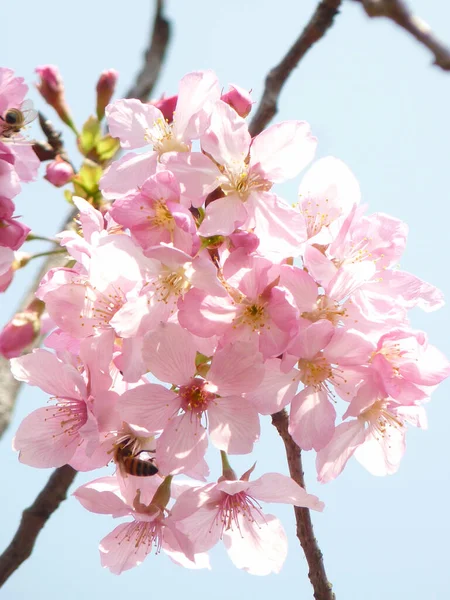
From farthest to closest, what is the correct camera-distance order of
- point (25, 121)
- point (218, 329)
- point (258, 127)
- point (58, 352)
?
point (258, 127)
point (25, 121)
point (58, 352)
point (218, 329)

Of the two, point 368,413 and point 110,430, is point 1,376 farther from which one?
point 368,413

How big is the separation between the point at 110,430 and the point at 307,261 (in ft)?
1.71

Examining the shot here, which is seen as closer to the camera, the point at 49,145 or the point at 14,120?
the point at 14,120

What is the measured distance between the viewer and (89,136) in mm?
2309

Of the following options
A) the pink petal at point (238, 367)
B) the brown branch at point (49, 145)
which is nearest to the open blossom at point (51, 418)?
the pink petal at point (238, 367)

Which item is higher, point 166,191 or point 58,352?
point 166,191

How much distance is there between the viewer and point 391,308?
130 cm

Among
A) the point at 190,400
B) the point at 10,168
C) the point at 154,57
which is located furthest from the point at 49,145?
the point at 190,400

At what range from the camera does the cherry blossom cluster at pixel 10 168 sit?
1577mm

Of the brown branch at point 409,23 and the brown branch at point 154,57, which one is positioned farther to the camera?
the brown branch at point 154,57

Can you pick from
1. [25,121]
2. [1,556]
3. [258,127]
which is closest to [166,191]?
[25,121]

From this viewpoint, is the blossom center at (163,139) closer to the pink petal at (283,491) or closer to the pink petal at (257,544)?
the pink petal at (283,491)

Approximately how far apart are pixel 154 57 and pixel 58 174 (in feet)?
4.34

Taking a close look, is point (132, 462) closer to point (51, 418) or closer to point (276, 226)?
point (51, 418)
